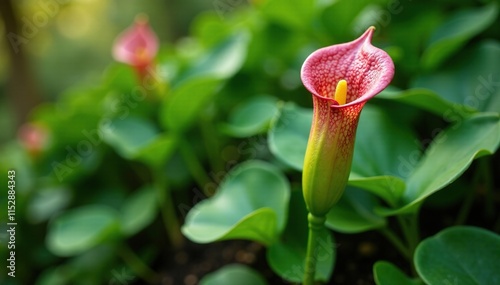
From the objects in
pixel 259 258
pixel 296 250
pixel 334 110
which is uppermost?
pixel 334 110

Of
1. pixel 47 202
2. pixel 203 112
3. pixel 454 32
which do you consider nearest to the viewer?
pixel 454 32

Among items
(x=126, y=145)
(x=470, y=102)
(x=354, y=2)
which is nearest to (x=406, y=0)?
(x=354, y=2)

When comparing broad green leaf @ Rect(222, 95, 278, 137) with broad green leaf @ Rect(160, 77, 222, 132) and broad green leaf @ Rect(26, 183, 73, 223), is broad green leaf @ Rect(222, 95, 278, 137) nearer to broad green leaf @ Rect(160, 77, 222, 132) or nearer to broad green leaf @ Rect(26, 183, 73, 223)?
broad green leaf @ Rect(160, 77, 222, 132)

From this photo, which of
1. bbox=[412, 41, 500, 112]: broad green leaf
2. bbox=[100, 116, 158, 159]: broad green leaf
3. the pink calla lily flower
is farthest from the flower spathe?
the pink calla lily flower

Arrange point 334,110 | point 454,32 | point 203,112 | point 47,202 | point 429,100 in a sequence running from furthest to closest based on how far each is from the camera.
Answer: point 47,202 → point 203,112 → point 454,32 → point 429,100 → point 334,110

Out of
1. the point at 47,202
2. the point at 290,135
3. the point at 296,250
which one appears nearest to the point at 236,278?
the point at 296,250

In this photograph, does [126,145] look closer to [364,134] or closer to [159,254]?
[159,254]

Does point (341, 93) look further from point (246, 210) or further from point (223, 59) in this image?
point (223, 59)
